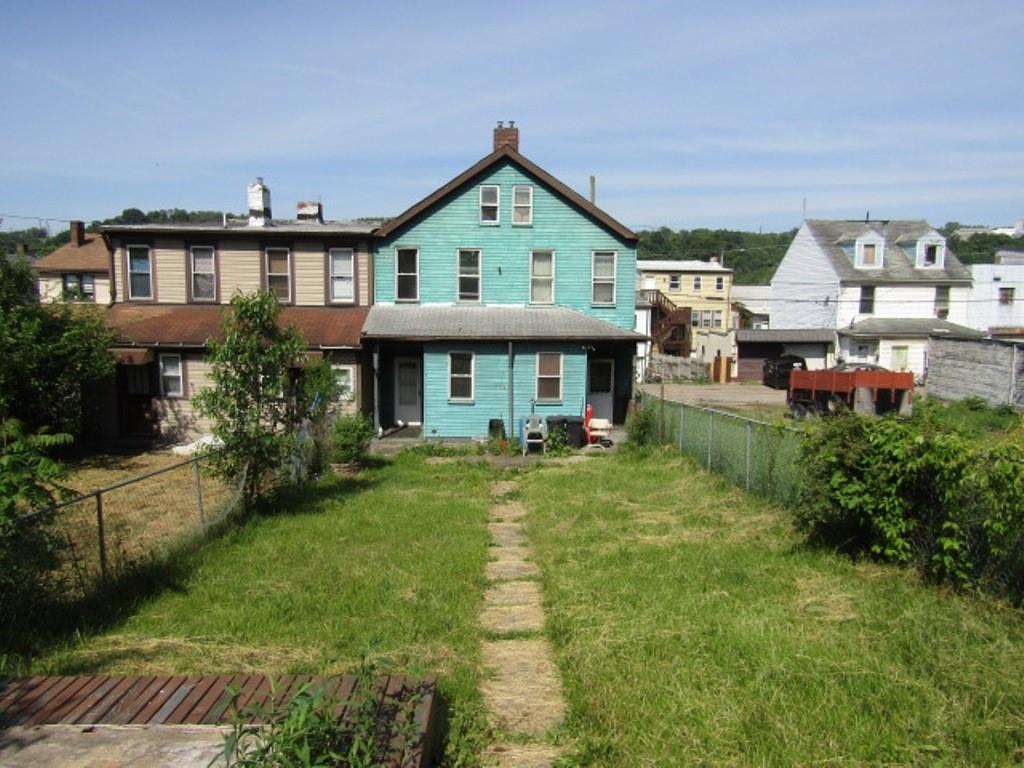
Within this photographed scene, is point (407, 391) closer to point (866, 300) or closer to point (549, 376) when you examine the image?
point (549, 376)

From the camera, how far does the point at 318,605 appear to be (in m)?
7.76

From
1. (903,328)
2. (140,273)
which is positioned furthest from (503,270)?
(903,328)

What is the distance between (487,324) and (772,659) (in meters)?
15.9

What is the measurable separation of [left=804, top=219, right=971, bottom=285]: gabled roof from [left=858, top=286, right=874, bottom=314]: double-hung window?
461 mm

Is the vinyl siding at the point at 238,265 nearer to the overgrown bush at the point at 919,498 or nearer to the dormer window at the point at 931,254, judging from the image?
the overgrown bush at the point at 919,498

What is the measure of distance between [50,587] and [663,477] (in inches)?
419

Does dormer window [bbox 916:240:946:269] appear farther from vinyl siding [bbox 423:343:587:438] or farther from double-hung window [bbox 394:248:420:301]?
double-hung window [bbox 394:248:420:301]

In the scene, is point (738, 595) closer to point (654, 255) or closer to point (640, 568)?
point (640, 568)

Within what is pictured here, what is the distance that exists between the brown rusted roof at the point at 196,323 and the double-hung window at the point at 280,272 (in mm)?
545

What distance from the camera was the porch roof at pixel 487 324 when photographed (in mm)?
20297

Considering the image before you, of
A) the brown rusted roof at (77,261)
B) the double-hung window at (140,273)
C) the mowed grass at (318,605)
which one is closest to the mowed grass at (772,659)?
the mowed grass at (318,605)

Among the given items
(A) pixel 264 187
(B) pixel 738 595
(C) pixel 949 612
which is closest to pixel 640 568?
(B) pixel 738 595

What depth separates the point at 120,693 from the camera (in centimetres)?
527

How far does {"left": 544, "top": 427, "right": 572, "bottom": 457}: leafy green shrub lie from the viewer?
19.1 metres
